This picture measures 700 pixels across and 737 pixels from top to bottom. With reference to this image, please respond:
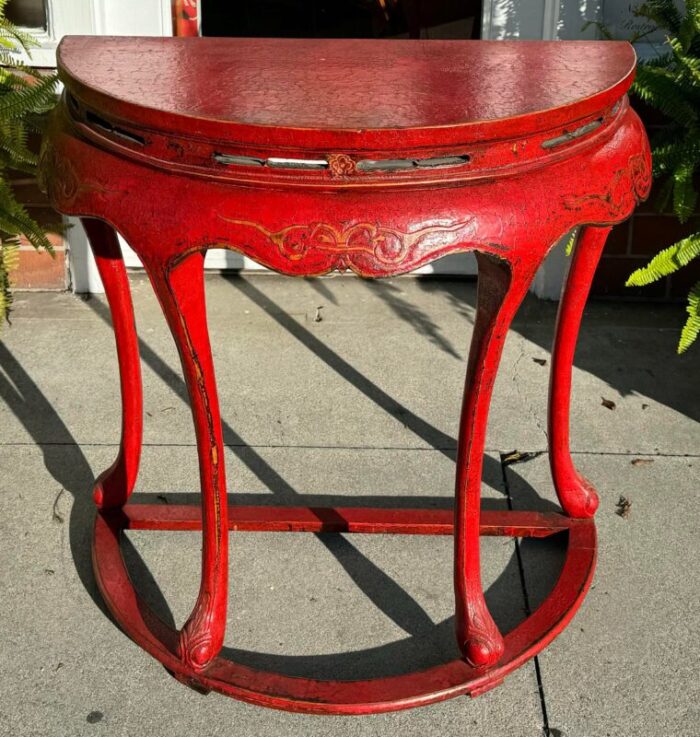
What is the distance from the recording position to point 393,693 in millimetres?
2178

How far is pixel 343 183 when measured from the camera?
1.68 m

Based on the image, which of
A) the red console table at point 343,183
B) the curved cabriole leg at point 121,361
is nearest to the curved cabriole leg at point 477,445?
the red console table at point 343,183

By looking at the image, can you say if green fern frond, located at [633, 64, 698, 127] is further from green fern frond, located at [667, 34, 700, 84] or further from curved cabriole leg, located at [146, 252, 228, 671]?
curved cabriole leg, located at [146, 252, 228, 671]

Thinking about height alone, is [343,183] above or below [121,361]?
above

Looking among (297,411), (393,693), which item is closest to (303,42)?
(297,411)

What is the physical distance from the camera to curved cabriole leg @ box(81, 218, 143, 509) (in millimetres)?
2438

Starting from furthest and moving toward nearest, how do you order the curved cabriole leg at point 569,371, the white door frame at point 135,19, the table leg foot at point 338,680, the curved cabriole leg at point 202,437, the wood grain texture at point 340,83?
the white door frame at point 135,19
the curved cabriole leg at point 569,371
the table leg foot at point 338,680
the curved cabriole leg at point 202,437
the wood grain texture at point 340,83

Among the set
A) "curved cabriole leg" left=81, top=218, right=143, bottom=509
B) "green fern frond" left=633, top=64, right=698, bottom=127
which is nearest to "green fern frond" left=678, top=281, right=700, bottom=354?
"green fern frond" left=633, top=64, right=698, bottom=127

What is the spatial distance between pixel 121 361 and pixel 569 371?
1.11 meters

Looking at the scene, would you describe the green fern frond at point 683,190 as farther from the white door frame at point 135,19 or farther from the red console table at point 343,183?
the red console table at point 343,183

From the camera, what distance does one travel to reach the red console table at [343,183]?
66.4 inches

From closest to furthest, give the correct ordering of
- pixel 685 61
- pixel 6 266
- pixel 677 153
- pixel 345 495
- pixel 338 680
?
pixel 338 680, pixel 345 495, pixel 685 61, pixel 677 153, pixel 6 266

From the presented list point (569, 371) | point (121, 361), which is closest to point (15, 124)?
point (121, 361)

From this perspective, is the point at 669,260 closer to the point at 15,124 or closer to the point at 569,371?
the point at 569,371
